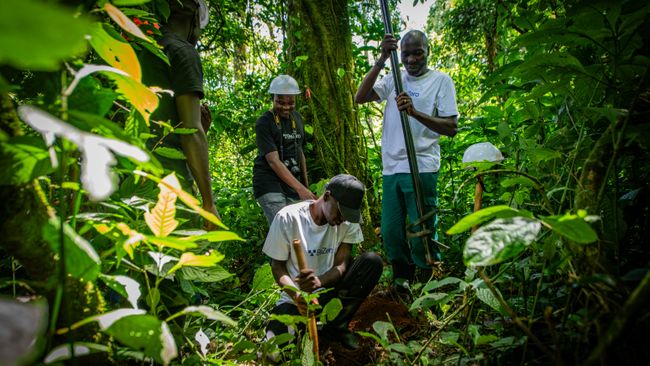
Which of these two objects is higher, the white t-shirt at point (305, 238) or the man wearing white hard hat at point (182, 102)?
the man wearing white hard hat at point (182, 102)


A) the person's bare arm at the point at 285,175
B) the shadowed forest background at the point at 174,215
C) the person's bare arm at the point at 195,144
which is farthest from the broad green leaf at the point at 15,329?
the person's bare arm at the point at 285,175

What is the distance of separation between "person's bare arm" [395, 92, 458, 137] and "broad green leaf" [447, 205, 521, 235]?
7.32 ft

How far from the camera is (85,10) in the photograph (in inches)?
23.9

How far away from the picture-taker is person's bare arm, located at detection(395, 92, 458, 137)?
111 inches

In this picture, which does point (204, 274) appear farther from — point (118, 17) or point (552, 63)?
point (552, 63)

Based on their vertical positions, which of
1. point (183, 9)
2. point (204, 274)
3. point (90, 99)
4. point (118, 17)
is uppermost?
point (183, 9)

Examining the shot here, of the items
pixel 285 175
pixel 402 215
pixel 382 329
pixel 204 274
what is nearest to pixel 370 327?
pixel 402 215

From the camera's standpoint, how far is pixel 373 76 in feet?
10.3

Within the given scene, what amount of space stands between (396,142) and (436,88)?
54 centimetres

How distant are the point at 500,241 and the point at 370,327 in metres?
1.96

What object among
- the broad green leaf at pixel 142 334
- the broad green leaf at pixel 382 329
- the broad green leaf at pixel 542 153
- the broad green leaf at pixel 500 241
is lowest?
the broad green leaf at pixel 382 329

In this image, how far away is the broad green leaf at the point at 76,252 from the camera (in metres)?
0.55

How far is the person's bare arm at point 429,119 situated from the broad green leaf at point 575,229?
2287 mm

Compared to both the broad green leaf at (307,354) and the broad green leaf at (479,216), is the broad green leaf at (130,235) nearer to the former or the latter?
the broad green leaf at (479,216)
